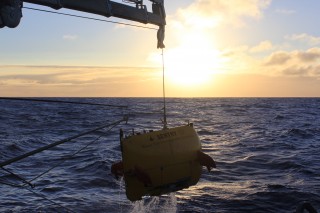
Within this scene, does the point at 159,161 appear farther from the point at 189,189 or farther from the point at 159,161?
the point at 189,189

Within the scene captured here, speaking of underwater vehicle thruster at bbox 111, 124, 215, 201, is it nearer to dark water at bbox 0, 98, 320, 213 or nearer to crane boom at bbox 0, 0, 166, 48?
dark water at bbox 0, 98, 320, 213

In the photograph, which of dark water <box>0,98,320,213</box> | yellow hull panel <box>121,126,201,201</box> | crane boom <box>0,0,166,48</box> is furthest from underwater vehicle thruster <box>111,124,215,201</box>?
crane boom <box>0,0,166,48</box>

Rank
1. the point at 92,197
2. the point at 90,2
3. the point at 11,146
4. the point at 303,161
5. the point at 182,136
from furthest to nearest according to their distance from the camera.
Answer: the point at 11,146, the point at 303,161, the point at 92,197, the point at 182,136, the point at 90,2

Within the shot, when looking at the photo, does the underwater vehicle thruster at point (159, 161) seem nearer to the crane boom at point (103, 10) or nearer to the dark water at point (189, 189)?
the dark water at point (189, 189)

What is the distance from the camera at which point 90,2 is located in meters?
7.55

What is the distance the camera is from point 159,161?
8820 mm

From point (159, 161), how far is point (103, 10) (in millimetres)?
3793

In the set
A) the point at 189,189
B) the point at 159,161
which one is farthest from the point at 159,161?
the point at 189,189

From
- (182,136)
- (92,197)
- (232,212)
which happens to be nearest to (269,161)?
(232,212)

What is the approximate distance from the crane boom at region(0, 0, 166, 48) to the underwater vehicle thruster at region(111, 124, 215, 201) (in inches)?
110

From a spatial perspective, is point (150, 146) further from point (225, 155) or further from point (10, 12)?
point (225, 155)

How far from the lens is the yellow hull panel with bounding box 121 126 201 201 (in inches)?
345

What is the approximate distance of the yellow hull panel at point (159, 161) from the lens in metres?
8.77

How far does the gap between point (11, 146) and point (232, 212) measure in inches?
757
